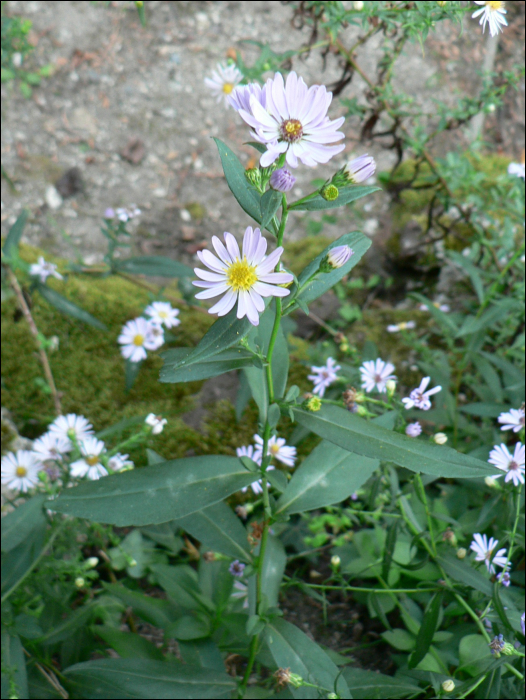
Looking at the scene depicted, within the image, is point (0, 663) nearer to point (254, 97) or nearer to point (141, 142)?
point (254, 97)

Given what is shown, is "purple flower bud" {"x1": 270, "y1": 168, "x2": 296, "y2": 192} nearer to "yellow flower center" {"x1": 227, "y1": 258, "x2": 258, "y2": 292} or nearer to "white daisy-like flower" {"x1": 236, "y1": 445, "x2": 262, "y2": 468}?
"yellow flower center" {"x1": 227, "y1": 258, "x2": 258, "y2": 292}

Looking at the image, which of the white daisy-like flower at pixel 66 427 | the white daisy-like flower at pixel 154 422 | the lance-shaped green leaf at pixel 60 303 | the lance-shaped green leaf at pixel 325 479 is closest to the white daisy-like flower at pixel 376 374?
the lance-shaped green leaf at pixel 325 479

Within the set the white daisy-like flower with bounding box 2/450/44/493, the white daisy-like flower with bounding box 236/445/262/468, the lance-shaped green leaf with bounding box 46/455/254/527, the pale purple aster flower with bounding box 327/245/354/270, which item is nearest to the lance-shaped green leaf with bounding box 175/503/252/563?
the white daisy-like flower with bounding box 236/445/262/468

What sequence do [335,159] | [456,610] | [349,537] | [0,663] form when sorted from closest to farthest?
[0,663], [456,610], [349,537], [335,159]

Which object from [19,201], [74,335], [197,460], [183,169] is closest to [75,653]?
[197,460]

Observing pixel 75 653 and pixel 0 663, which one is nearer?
pixel 0 663

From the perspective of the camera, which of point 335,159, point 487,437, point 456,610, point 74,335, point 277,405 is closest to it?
point 277,405

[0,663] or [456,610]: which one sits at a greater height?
[456,610]

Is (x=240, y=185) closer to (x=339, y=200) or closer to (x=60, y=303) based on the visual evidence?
(x=339, y=200)
